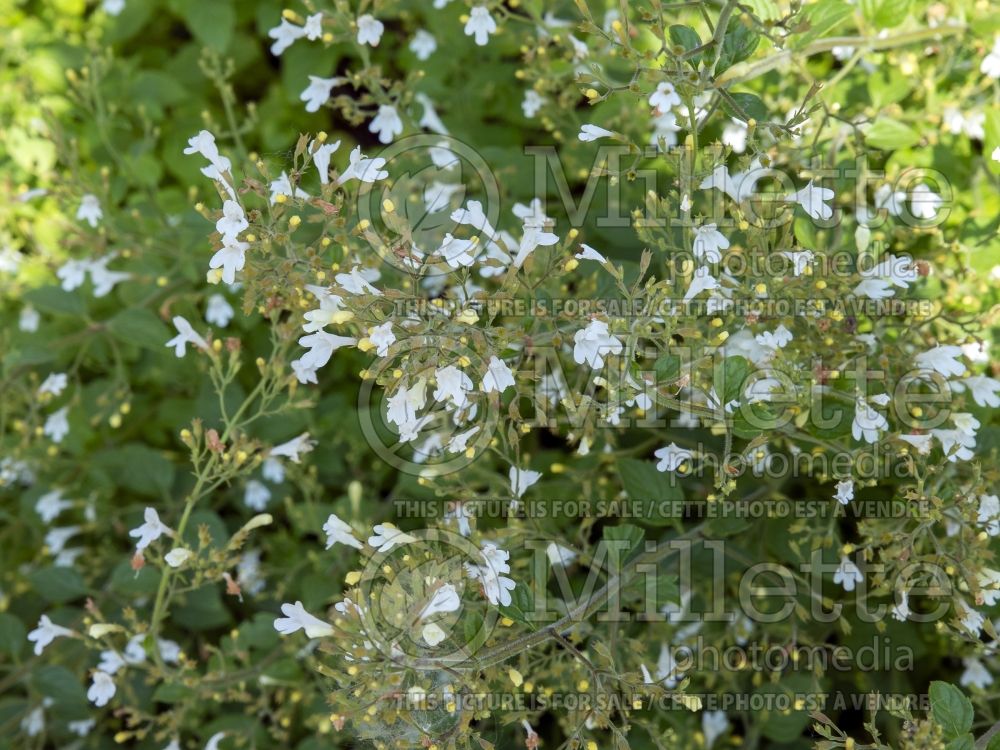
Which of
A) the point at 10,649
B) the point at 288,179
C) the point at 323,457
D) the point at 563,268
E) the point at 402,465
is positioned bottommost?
the point at 10,649

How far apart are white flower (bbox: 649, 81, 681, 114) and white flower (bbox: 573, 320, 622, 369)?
506 millimetres

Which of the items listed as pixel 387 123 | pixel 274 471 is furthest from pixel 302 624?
pixel 387 123

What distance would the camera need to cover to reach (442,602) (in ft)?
5.54

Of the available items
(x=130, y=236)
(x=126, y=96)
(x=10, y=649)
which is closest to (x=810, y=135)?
(x=130, y=236)

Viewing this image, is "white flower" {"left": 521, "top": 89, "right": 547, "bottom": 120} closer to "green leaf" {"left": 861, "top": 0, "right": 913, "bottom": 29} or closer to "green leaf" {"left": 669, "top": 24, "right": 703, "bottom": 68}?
"green leaf" {"left": 669, "top": 24, "right": 703, "bottom": 68}

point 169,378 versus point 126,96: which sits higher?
point 126,96

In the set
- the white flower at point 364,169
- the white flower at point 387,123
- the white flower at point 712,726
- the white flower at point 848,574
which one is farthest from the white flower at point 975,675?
the white flower at point 387,123

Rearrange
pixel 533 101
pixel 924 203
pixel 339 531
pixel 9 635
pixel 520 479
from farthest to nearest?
pixel 9 635, pixel 533 101, pixel 924 203, pixel 520 479, pixel 339 531

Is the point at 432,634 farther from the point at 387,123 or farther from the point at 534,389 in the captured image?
the point at 387,123

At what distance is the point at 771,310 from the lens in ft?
6.35

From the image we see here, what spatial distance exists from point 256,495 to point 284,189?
1.35 m

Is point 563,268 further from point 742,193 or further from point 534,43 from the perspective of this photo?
point 534,43

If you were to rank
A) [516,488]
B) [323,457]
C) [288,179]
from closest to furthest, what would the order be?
[288,179]
[516,488]
[323,457]

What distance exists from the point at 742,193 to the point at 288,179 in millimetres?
987
